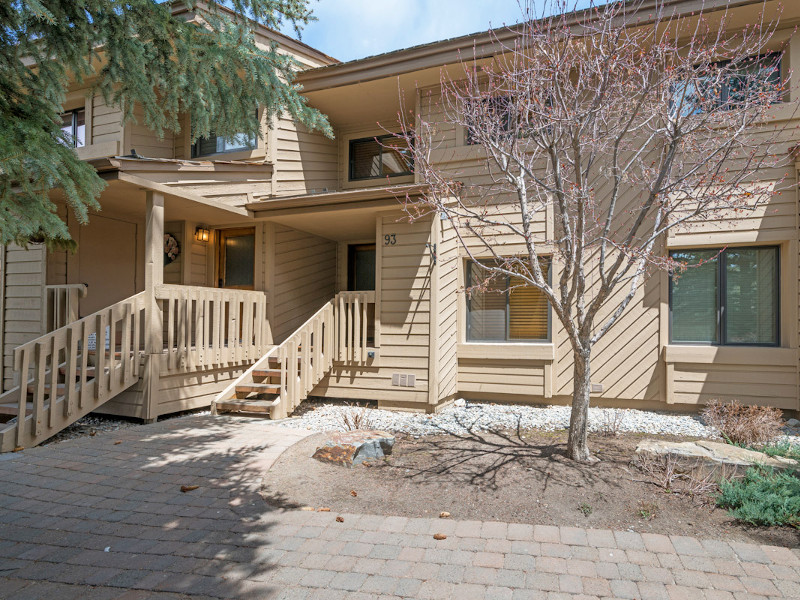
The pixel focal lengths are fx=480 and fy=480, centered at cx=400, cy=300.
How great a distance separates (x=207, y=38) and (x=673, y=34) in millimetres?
6298

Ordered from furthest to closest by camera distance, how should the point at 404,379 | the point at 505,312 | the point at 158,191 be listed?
the point at 505,312, the point at 404,379, the point at 158,191

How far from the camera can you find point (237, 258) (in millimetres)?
9453

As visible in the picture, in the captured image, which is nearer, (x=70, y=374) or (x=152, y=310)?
(x=70, y=374)

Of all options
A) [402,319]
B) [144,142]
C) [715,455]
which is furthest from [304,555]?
[144,142]

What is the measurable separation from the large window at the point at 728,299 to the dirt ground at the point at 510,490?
291 centimetres

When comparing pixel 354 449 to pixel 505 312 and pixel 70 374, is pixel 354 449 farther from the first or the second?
pixel 505 312

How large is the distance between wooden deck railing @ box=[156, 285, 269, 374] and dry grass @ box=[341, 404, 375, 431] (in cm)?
203

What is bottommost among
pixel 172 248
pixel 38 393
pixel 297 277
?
pixel 38 393

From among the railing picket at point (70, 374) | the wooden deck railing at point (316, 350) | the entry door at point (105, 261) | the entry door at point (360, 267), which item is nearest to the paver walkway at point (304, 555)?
the railing picket at point (70, 374)

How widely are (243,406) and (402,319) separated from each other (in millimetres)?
2636

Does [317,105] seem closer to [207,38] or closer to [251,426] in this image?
[207,38]

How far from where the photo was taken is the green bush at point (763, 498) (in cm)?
345

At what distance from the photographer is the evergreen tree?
3371 millimetres

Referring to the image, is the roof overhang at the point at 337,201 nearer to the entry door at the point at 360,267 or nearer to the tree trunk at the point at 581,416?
the entry door at the point at 360,267
